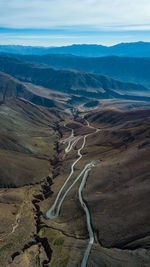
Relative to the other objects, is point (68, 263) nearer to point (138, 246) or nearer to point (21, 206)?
point (138, 246)

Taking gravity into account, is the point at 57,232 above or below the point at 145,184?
below

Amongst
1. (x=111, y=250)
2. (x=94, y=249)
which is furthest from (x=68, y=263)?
(x=111, y=250)

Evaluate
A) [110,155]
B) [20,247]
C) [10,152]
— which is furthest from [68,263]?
[10,152]

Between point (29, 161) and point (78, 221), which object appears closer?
point (78, 221)

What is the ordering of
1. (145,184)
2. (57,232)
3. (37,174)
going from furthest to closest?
(37,174), (145,184), (57,232)

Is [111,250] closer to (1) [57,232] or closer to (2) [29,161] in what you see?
(1) [57,232]

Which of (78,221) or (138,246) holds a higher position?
(138,246)

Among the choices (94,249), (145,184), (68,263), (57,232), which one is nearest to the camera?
(68,263)

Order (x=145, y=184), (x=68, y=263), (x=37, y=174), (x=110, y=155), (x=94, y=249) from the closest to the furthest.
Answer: (x=68, y=263) < (x=94, y=249) < (x=145, y=184) < (x=37, y=174) < (x=110, y=155)

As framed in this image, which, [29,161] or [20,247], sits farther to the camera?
[29,161]
